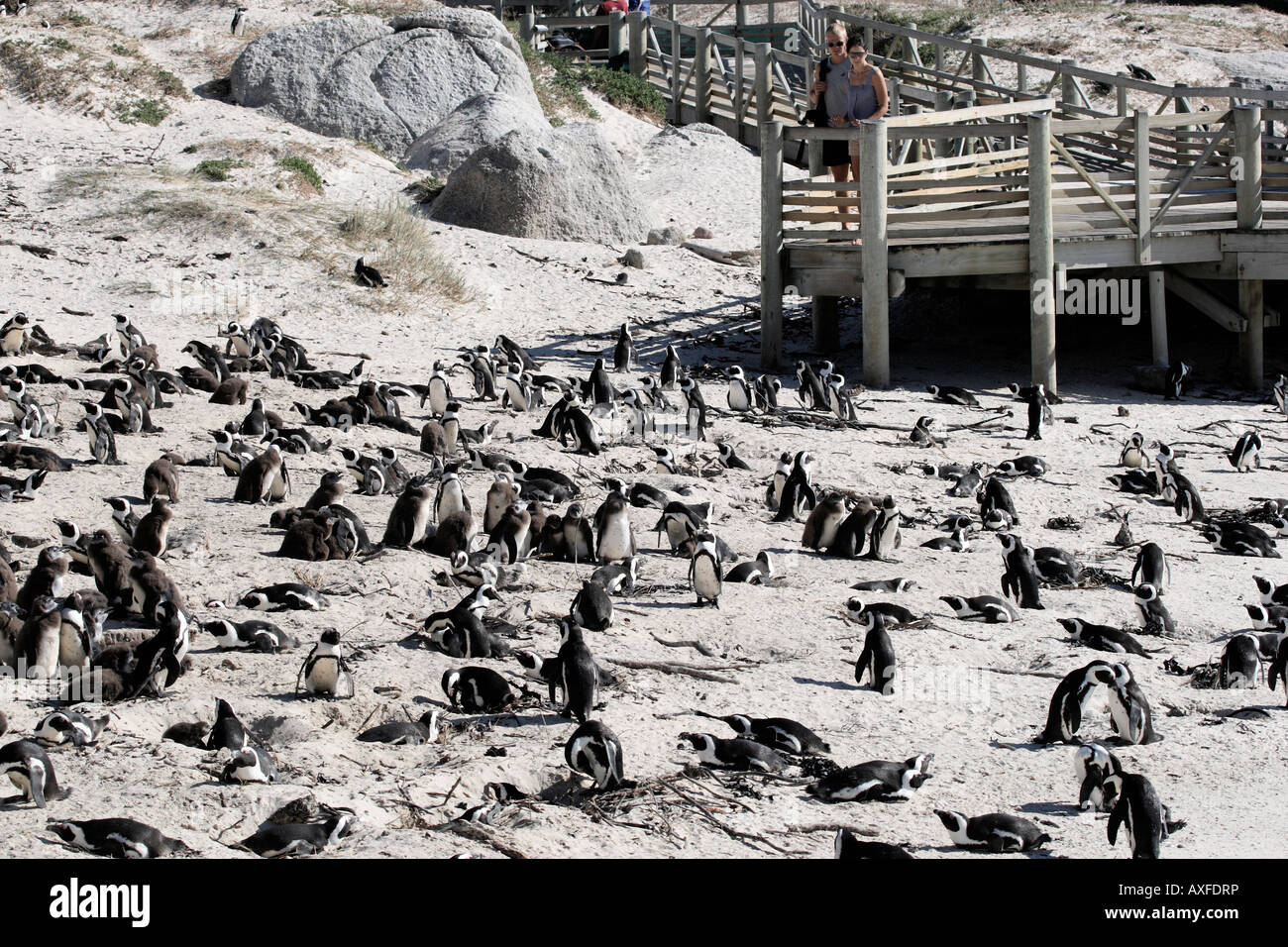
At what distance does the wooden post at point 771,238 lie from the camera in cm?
1481

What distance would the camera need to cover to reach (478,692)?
21.6 ft

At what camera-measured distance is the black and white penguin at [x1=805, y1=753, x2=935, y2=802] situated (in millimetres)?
5855

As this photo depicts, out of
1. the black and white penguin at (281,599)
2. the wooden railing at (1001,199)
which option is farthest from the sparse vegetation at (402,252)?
the black and white penguin at (281,599)

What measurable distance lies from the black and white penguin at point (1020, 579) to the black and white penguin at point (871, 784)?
2682 millimetres

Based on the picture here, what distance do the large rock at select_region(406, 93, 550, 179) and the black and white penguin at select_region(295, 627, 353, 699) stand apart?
535 inches

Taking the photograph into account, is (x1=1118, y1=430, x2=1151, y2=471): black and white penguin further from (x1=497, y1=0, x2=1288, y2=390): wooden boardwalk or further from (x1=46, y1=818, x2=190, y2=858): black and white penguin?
(x1=46, y1=818, x2=190, y2=858): black and white penguin

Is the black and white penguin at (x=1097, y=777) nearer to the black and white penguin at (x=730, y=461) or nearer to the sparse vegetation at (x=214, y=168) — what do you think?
the black and white penguin at (x=730, y=461)

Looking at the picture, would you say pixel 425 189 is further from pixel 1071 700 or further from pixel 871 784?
pixel 871 784

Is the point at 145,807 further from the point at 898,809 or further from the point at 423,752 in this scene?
the point at 898,809

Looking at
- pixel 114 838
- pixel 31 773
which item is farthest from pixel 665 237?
pixel 114 838

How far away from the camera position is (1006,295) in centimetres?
1767

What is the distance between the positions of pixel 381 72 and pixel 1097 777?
17684 mm

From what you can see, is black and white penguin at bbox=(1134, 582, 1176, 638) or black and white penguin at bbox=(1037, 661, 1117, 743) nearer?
black and white penguin at bbox=(1037, 661, 1117, 743)

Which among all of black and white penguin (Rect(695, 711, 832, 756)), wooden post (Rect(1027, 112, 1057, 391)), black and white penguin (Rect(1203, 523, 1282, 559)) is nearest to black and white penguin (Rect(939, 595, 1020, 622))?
black and white penguin (Rect(695, 711, 832, 756))
